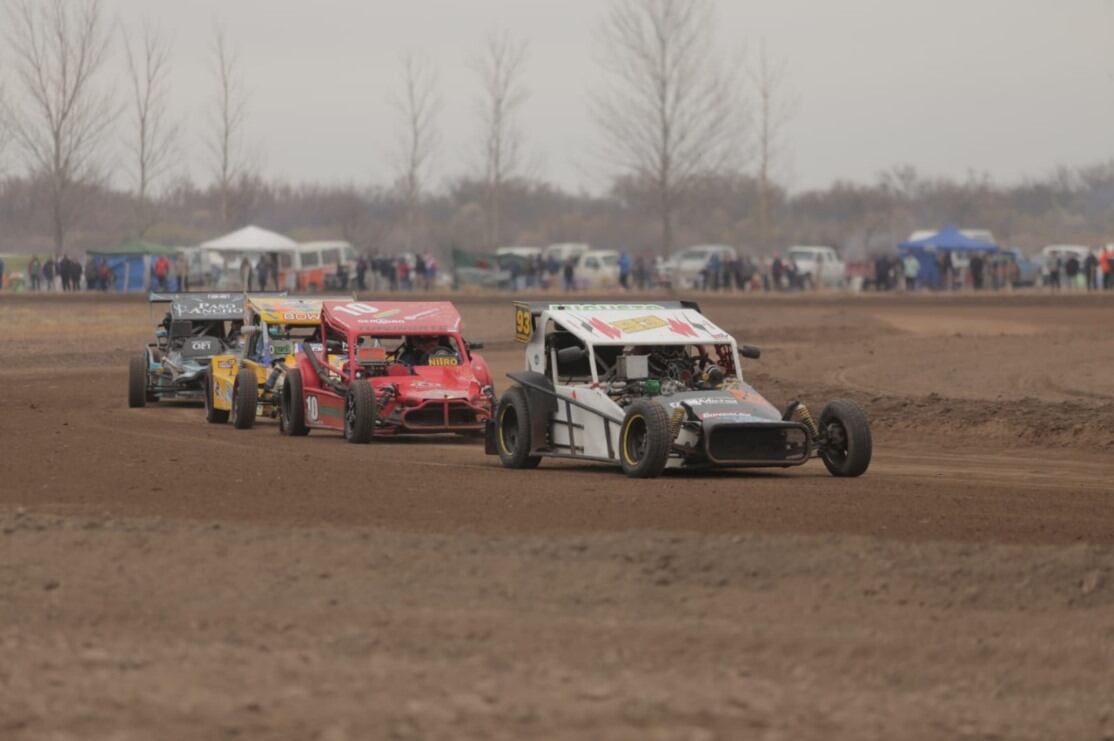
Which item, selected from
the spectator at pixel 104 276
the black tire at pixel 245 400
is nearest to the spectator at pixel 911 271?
the spectator at pixel 104 276

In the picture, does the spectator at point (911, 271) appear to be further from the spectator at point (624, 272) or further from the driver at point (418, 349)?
the driver at point (418, 349)

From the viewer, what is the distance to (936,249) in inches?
2680

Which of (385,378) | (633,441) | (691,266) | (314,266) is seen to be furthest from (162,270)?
(633,441)

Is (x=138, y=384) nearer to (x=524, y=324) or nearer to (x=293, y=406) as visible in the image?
(x=293, y=406)

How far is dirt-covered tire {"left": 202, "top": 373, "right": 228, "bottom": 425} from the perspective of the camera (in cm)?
2442

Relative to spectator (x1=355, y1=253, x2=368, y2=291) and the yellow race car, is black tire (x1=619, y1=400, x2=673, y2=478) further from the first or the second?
spectator (x1=355, y1=253, x2=368, y2=291)

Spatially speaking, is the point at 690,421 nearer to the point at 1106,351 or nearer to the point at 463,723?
the point at 463,723

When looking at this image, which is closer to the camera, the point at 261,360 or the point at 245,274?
the point at 261,360

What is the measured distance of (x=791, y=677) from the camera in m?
8.48

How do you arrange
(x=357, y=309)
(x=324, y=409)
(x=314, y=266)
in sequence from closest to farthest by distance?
(x=324, y=409) → (x=357, y=309) → (x=314, y=266)

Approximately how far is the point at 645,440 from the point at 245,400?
28.2 feet

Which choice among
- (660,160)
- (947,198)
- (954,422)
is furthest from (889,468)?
(947,198)

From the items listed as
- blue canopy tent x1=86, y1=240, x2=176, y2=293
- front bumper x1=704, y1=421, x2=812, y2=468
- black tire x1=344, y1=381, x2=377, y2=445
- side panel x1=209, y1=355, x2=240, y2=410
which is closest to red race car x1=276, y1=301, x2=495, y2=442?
black tire x1=344, y1=381, x2=377, y2=445

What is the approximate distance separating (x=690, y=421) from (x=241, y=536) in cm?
528
